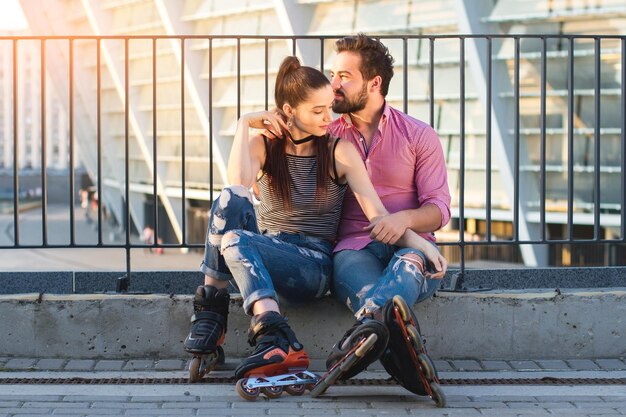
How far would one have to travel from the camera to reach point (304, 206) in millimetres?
4930

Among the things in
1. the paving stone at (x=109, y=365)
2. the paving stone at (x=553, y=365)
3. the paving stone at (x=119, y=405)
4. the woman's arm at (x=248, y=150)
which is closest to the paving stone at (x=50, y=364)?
the paving stone at (x=109, y=365)

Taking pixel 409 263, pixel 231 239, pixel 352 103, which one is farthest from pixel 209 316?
pixel 352 103

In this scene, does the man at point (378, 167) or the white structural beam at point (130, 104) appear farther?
the white structural beam at point (130, 104)

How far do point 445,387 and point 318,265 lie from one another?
69 cm

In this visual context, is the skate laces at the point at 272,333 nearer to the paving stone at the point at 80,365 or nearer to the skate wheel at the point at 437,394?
the skate wheel at the point at 437,394

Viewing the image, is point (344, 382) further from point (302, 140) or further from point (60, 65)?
point (60, 65)

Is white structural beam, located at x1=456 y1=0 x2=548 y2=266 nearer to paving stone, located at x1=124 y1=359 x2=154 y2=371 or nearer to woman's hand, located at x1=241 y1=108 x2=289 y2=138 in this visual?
paving stone, located at x1=124 y1=359 x2=154 y2=371

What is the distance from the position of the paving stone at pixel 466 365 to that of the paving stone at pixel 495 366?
30 millimetres

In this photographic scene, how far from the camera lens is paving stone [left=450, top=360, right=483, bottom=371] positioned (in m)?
5.16

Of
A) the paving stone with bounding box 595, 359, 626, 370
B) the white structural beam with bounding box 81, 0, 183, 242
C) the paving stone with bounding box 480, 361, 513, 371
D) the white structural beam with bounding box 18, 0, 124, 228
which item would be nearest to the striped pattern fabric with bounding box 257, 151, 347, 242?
the paving stone with bounding box 480, 361, 513, 371

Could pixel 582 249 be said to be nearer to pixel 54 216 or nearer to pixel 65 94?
pixel 65 94

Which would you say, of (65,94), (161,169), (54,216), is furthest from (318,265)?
(54,216)

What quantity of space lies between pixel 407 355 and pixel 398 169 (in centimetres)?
103

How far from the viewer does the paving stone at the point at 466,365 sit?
5.16 meters
